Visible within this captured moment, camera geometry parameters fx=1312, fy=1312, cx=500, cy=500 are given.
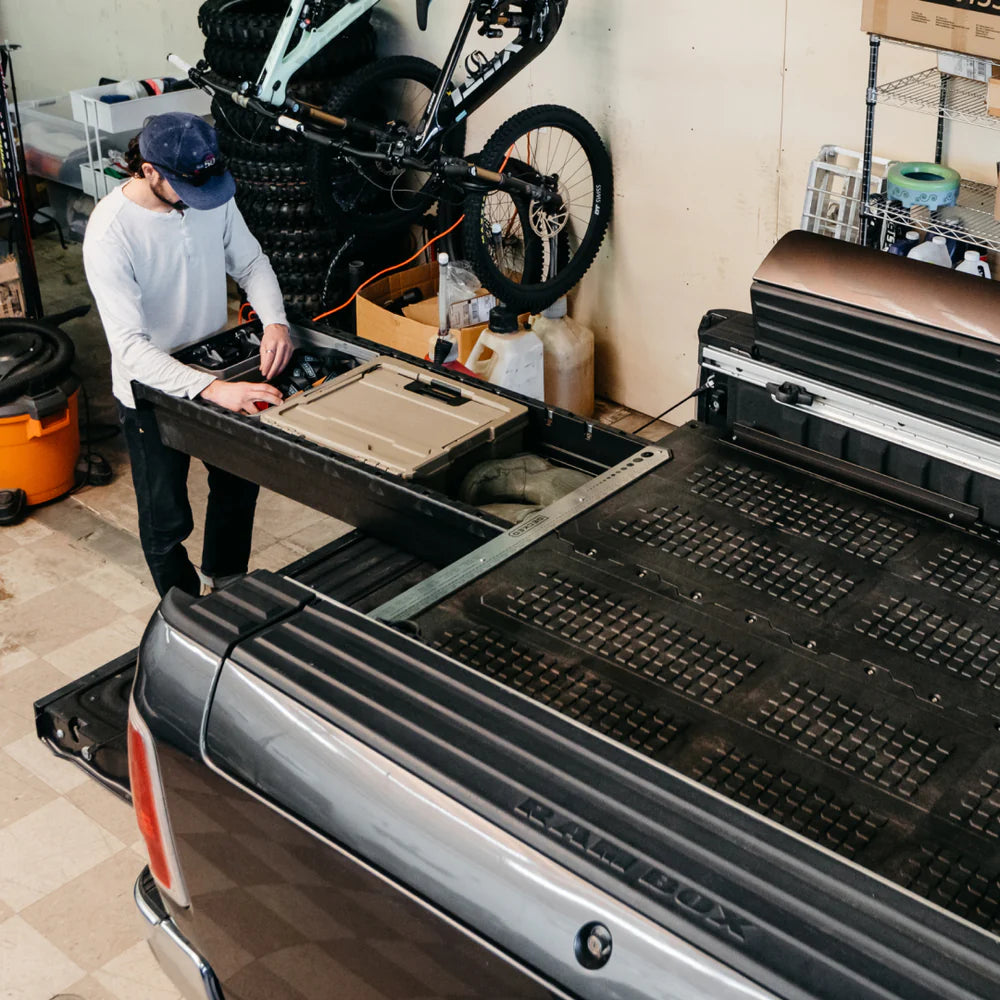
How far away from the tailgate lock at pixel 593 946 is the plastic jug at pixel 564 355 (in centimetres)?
343

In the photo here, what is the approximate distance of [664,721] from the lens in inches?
65.5

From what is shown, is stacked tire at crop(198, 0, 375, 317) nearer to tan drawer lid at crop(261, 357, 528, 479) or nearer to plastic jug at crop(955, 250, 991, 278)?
tan drawer lid at crop(261, 357, 528, 479)

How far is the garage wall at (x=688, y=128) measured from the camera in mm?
3955

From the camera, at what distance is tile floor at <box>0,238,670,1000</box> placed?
105 inches

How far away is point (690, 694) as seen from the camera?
1.72m

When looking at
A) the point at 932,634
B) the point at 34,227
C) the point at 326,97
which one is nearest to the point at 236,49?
the point at 326,97

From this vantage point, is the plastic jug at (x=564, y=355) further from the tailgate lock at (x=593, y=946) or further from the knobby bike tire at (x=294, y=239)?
the tailgate lock at (x=593, y=946)

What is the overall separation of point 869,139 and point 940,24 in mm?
569

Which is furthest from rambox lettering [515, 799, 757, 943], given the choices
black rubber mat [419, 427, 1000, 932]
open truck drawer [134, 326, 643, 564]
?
open truck drawer [134, 326, 643, 564]

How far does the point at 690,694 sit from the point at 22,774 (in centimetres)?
206

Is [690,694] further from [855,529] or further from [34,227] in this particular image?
[34,227]

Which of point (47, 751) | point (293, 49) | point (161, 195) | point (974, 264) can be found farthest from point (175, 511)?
point (974, 264)

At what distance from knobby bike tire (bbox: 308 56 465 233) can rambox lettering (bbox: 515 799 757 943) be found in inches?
137

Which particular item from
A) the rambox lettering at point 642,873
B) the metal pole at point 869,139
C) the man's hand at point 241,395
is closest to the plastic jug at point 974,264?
the metal pole at point 869,139
